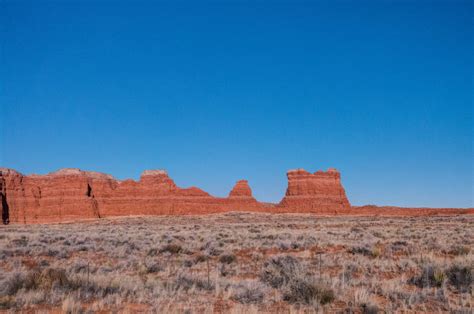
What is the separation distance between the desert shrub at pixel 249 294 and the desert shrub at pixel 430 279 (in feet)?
11.3

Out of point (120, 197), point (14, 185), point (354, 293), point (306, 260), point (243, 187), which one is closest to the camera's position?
point (354, 293)

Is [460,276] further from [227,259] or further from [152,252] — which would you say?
[152,252]

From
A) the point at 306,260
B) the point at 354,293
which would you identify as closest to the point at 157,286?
the point at 354,293

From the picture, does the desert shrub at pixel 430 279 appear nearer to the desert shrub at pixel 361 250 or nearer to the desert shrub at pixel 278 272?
the desert shrub at pixel 278 272

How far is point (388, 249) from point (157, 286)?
9.98 m

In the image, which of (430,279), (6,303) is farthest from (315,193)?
(6,303)

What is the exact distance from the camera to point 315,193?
106750 millimetres

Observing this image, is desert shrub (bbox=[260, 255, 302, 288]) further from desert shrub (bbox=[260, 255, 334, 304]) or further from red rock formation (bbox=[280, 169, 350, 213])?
red rock formation (bbox=[280, 169, 350, 213])

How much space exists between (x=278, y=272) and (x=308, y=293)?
9.06 ft

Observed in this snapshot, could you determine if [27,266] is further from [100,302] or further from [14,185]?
[14,185]

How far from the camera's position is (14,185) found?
93.4 metres

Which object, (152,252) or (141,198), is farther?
(141,198)

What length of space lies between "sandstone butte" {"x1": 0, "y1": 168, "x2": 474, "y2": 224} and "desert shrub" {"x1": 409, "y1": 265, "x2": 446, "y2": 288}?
294 feet

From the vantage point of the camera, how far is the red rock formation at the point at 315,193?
10369 centimetres
